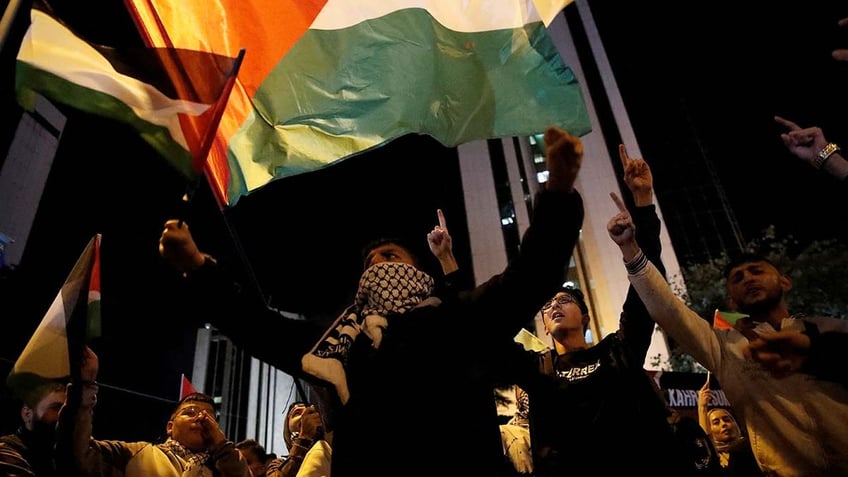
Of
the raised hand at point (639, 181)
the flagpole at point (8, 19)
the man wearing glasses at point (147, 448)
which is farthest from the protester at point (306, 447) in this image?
the flagpole at point (8, 19)

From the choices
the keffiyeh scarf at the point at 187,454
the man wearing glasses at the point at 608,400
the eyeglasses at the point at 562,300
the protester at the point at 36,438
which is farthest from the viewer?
the keffiyeh scarf at the point at 187,454

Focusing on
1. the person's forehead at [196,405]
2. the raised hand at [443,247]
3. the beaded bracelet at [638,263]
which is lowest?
the person's forehead at [196,405]

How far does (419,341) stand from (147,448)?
308cm

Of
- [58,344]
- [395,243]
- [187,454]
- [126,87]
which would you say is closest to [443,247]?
[395,243]

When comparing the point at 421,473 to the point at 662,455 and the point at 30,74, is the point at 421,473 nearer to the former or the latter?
the point at 662,455

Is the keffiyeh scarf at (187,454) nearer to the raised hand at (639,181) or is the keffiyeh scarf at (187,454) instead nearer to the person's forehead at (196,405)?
the person's forehead at (196,405)

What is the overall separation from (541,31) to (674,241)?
33.2 m

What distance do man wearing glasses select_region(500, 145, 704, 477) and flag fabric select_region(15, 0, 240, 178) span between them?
219cm

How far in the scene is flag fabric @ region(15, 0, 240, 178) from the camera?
7.91 feet

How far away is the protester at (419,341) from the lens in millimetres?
1855

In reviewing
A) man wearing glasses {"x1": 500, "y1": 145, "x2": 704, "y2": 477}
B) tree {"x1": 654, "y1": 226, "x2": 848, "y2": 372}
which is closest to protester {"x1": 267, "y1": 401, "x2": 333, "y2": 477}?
man wearing glasses {"x1": 500, "y1": 145, "x2": 704, "y2": 477}

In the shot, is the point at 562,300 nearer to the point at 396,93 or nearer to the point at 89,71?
the point at 396,93

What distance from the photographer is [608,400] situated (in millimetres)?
2945

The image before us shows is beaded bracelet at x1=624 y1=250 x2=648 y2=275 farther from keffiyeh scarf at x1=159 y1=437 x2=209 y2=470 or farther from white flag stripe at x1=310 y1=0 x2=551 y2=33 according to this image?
keffiyeh scarf at x1=159 y1=437 x2=209 y2=470
